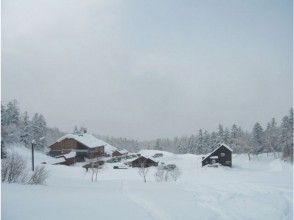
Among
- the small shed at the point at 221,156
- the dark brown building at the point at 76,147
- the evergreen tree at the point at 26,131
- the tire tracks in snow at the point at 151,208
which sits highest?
the evergreen tree at the point at 26,131

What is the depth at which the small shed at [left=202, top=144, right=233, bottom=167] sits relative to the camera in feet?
170

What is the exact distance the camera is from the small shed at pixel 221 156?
51.8m

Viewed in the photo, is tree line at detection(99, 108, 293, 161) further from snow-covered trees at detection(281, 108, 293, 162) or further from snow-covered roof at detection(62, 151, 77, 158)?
snow-covered roof at detection(62, 151, 77, 158)

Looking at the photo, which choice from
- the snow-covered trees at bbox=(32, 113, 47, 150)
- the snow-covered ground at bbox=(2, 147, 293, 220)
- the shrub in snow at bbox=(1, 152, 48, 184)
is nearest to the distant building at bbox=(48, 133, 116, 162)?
the snow-covered trees at bbox=(32, 113, 47, 150)

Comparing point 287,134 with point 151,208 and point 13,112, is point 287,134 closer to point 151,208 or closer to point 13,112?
point 13,112

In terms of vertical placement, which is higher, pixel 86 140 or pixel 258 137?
pixel 258 137

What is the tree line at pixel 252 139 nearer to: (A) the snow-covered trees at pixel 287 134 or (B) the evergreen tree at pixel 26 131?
(A) the snow-covered trees at pixel 287 134

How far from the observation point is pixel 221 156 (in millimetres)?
52094

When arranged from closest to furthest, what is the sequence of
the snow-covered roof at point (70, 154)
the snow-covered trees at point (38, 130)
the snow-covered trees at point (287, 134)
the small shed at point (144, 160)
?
the small shed at point (144, 160) → the snow-covered trees at point (287, 134) → the snow-covered roof at point (70, 154) → the snow-covered trees at point (38, 130)

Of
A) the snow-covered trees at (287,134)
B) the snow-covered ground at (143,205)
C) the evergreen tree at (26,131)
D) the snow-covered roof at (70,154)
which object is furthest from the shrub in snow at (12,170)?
the evergreen tree at (26,131)

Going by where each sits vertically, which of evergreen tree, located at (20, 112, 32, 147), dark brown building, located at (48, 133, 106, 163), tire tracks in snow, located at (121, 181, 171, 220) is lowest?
tire tracks in snow, located at (121, 181, 171, 220)

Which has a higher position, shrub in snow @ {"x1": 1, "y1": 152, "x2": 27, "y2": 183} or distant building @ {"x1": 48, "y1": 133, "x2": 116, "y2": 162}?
distant building @ {"x1": 48, "y1": 133, "x2": 116, "y2": 162}

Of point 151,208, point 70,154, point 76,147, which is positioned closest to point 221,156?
point 70,154

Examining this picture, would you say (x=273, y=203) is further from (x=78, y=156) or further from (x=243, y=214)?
(x=78, y=156)
